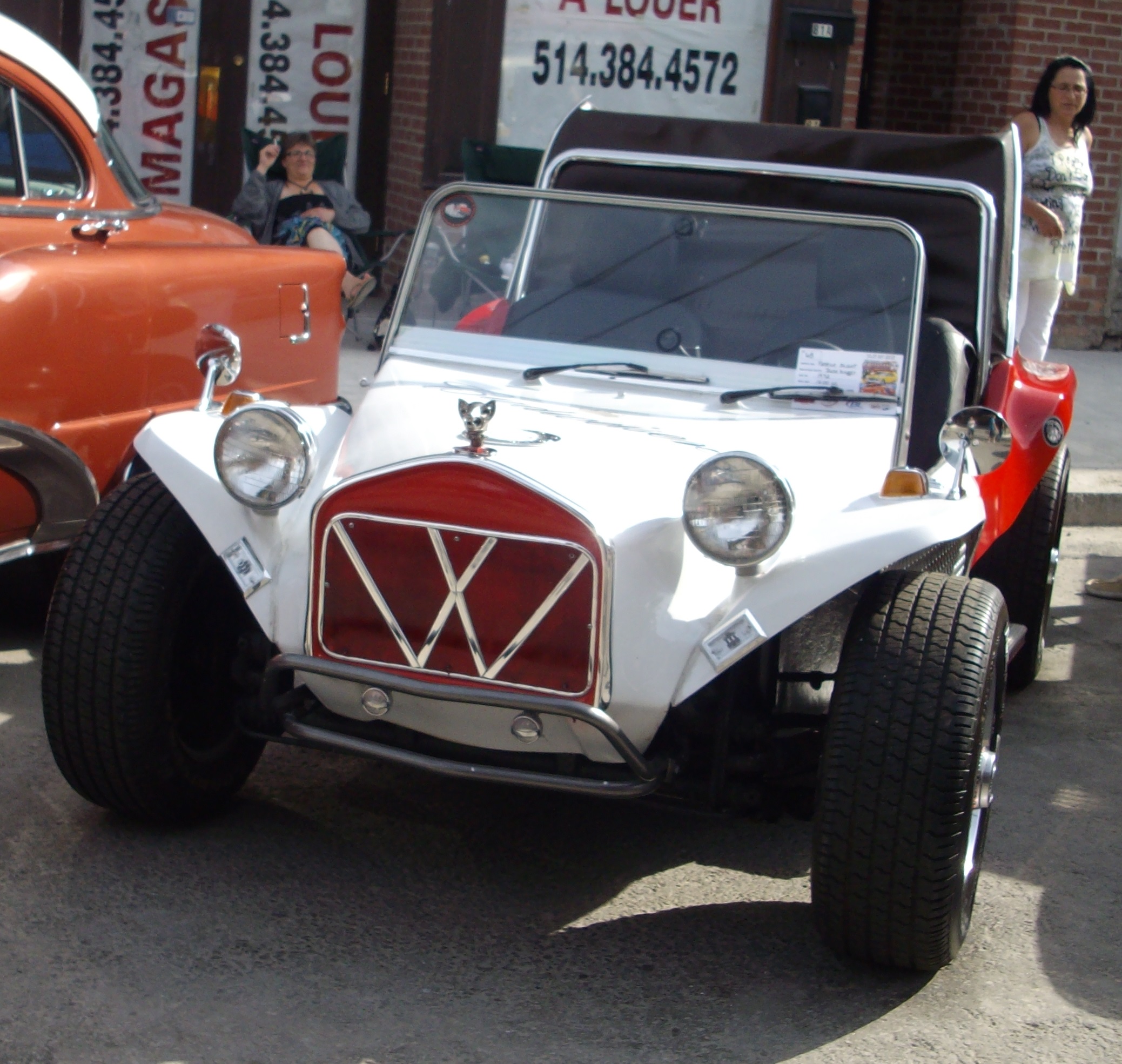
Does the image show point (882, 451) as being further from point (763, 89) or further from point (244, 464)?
point (763, 89)

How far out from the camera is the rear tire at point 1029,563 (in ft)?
16.0

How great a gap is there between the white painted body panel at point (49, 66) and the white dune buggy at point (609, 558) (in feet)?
4.97

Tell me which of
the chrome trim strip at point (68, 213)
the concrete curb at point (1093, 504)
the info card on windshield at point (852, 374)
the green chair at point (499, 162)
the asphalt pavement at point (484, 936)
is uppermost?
the green chair at point (499, 162)

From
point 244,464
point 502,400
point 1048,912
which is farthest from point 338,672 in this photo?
point 1048,912

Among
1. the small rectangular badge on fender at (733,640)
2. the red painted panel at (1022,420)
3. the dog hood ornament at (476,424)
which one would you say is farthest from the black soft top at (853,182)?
the small rectangular badge on fender at (733,640)

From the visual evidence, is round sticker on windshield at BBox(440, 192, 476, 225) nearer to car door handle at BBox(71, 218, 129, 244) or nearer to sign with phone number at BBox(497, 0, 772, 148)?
car door handle at BBox(71, 218, 129, 244)

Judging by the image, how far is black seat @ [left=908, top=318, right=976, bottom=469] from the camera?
13.6 ft

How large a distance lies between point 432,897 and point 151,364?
215 cm

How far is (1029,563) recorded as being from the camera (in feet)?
16.0

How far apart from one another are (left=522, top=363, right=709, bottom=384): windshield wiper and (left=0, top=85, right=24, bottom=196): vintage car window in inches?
78.6

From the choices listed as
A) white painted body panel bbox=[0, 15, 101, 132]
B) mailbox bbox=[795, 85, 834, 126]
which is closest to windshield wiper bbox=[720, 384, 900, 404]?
white painted body panel bbox=[0, 15, 101, 132]

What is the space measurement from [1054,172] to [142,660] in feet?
17.5

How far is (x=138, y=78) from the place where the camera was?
34.6 ft

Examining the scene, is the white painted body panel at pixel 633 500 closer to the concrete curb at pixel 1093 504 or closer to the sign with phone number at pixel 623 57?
the concrete curb at pixel 1093 504
